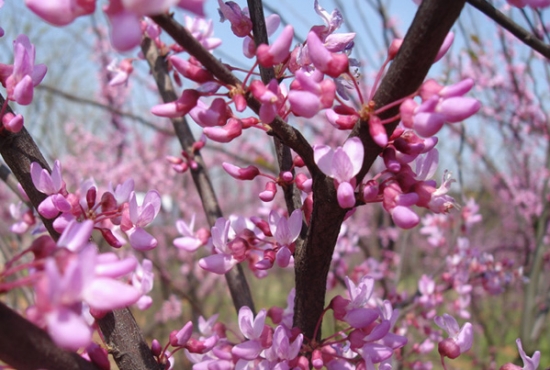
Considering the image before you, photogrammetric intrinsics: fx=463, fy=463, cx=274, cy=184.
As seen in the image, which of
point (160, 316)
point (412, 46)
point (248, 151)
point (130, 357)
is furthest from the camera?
point (248, 151)

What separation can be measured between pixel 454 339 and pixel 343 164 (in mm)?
573

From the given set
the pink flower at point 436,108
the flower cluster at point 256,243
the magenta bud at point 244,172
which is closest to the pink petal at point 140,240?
the flower cluster at point 256,243

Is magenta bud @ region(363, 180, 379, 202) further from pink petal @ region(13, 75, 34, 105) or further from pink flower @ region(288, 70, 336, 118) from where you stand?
pink petal @ region(13, 75, 34, 105)

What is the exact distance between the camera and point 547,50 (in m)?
0.91

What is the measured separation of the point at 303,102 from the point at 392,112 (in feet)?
0.52

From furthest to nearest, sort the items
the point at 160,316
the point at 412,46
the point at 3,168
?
the point at 160,316, the point at 3,168, the point at 412,46

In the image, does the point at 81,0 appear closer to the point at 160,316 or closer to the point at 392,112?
the point at 392,112

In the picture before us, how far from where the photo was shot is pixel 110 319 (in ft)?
3.13

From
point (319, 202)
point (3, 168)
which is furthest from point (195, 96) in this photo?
point (3, 168)

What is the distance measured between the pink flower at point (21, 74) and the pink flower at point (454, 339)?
0.98 m

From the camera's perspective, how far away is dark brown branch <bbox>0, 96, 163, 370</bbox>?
0.95 metres

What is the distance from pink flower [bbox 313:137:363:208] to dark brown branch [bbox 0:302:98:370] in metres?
0.49

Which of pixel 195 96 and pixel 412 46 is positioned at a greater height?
pixel 412 46

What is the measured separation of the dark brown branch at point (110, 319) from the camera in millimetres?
955
